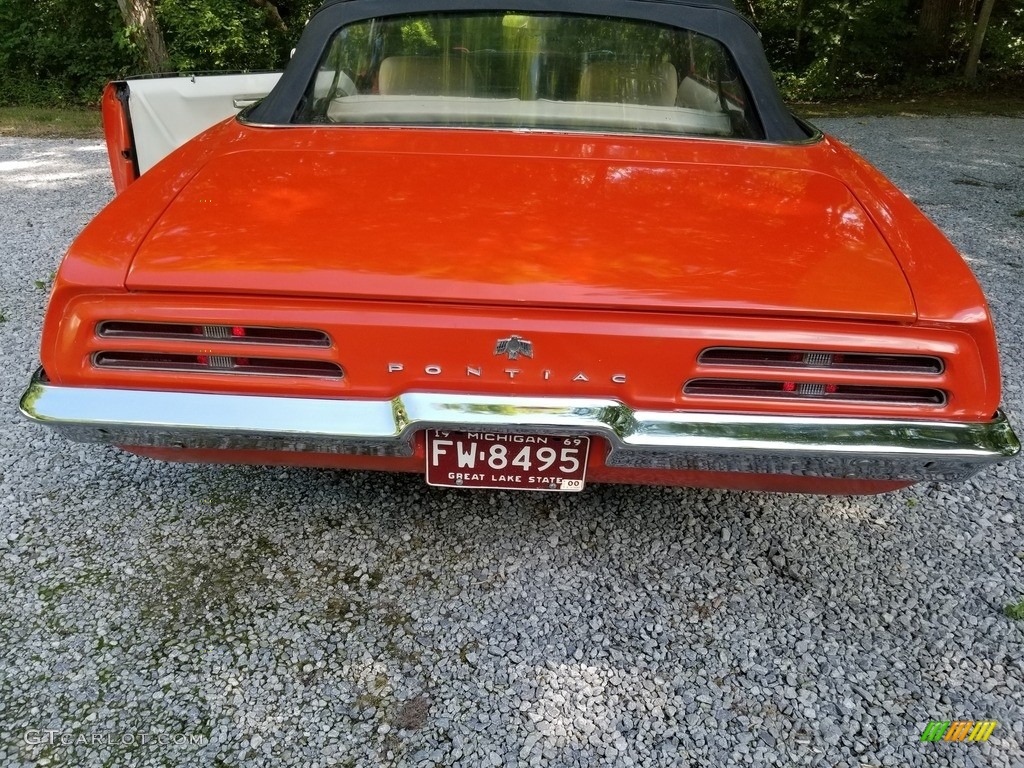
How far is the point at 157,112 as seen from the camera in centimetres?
361

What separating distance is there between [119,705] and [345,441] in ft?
2.68

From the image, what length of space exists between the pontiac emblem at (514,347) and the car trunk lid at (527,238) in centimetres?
10

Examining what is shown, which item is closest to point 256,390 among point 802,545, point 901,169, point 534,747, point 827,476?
point 534,747

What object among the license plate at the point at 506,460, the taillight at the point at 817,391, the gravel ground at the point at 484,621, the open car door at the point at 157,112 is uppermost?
the open car door at the point at 157,112

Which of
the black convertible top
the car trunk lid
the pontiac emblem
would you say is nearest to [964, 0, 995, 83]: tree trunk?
the black convertible top

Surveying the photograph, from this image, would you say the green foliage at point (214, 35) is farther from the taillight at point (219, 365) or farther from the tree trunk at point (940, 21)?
the tree trunk at point (940, 21)

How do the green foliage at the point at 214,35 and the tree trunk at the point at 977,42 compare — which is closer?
the green foliage at the point at 214,35

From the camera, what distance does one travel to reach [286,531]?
2.38 metres

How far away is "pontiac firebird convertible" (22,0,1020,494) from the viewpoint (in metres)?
1.73

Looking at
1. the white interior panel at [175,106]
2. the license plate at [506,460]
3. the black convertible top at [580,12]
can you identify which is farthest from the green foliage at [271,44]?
the license plate at [506,460]

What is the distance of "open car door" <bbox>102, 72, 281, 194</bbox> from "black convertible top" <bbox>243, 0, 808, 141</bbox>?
3.83 feet

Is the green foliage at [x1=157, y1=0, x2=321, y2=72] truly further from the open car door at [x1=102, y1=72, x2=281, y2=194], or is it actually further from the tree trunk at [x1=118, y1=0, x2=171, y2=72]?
the open car door at [x1=102, y1=72, x2=281, y2=194]

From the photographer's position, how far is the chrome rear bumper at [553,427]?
69.8 inches

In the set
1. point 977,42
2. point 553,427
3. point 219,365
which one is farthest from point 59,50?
point 977,42
